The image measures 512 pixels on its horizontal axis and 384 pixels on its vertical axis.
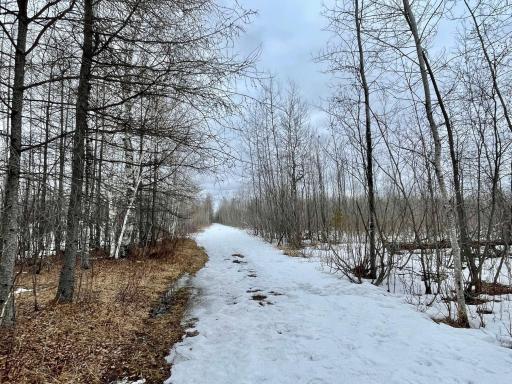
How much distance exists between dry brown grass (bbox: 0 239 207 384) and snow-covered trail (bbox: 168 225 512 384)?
1.30 feet

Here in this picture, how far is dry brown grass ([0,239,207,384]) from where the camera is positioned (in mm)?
3400

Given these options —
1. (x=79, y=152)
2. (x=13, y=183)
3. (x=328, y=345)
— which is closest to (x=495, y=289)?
(x=328, y=345)

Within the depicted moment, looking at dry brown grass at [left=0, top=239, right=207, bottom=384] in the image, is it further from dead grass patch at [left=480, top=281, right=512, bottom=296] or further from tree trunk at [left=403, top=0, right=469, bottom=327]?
dead grass patch at [left=480, top=281, right=512, bottom=296]

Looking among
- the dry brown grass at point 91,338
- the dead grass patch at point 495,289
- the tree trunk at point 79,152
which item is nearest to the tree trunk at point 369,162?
the dead grass patch at point 495,289

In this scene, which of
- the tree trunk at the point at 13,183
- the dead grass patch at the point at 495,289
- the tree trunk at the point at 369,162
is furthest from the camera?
the tree trunk at the point at 369,162

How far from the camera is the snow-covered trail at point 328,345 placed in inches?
134

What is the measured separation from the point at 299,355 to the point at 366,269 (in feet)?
16.4

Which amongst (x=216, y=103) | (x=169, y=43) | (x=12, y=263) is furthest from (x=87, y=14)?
(x=12, y=263)

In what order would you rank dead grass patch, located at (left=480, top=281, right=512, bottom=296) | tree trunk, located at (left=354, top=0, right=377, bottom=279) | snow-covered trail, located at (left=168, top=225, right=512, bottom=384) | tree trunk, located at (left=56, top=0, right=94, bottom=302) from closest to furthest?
snow-covered trail, located at (left=168, top=225, right=512, bottom=384) < tree trunk, located at (left=56, top=0, right=94, bottom=302) < dead grass patch, located at (left=480, top=281, right=512, bottom=296) < tree trunk, located at (left=354, top=0, right=377, bottom=279)

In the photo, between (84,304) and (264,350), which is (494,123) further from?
(84,304)

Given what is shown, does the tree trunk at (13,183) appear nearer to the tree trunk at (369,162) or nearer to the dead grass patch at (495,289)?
the tree trunk at (369,162)

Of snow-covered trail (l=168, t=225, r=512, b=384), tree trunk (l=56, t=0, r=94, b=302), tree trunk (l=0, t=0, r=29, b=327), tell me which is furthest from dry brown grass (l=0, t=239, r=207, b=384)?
tree trunk (l=56, t=0, r=94, b=302)

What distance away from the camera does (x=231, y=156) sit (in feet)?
15.3

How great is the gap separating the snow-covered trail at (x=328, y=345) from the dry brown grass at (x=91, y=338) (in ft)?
1.30
